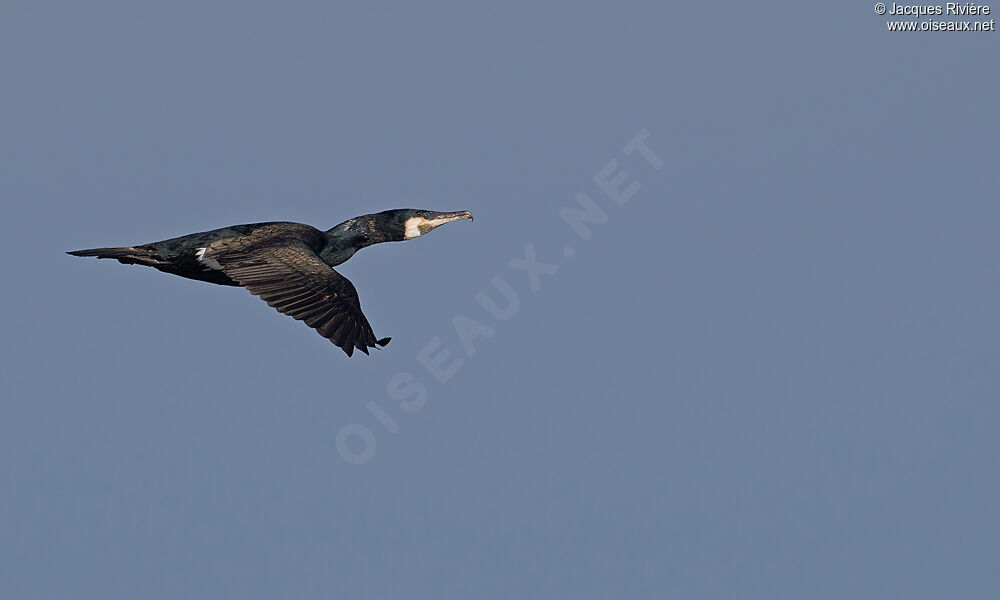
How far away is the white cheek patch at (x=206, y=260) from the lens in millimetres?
23047

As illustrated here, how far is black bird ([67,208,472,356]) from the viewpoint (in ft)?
68.0

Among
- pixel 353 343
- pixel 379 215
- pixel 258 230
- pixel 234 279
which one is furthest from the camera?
pixel 379 215

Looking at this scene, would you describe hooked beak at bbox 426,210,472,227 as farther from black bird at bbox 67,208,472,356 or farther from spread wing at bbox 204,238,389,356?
spread wing at bbox 204,238,389,356

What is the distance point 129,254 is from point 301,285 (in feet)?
13.7

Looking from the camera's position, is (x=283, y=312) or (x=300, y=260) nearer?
(x=283, y=312)

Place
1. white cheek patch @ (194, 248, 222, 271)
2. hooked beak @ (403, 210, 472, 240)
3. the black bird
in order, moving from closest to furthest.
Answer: the black bird → white cheek patch @ (194, 248, 222, 271) → hooked beak @ (403, 210, 472, 240)

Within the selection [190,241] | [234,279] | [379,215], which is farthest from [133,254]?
[379,215]

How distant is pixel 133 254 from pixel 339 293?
476cm

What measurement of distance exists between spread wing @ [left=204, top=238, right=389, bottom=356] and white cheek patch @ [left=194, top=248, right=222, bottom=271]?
0.25ft

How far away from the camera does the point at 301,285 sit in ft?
70.3

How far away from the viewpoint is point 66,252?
78.5 ft

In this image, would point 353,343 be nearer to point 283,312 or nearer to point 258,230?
point 283,312

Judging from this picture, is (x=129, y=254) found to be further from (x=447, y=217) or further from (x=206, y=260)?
(x=447, y=217)

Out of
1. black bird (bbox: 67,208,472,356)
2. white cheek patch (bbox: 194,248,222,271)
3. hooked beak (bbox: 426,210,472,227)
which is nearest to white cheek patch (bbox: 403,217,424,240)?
black bird (bbox: 67,208,472,356)
